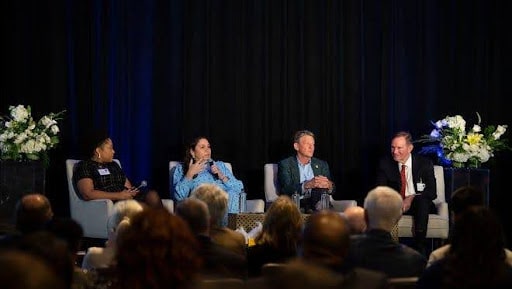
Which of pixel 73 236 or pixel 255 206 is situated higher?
pixel 73 236

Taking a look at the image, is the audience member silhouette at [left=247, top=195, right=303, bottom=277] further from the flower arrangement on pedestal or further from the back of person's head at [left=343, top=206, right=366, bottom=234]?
the flower arrangement on pedestal

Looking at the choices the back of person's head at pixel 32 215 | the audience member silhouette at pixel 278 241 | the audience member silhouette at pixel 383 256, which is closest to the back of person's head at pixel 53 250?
the back of person's head at pixel 32 215

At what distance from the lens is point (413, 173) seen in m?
8.29

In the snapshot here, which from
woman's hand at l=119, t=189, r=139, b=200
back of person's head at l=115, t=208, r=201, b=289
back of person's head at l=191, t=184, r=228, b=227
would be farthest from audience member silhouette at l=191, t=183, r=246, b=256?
woman's hand at l=119, t=189, r=139, b=200

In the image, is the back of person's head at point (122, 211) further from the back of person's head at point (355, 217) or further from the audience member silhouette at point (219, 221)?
the back of person's head at point (355, 217)

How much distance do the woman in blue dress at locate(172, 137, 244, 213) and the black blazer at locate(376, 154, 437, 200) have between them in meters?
1.34

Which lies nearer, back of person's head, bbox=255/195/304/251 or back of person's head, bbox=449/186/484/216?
back of person's head, bbox=255/195/304/251

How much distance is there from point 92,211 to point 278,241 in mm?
3636

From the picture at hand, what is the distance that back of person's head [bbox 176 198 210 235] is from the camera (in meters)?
3.85

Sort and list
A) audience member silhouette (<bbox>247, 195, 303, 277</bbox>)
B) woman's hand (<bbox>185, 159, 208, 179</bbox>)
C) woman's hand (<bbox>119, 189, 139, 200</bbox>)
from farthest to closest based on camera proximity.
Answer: woman's hand (<bbox>185, 159, 208, 179</bbox>) → woman's hand (<bbox>119, 189, 139, 200</bbox>) → audience member silhouette (<bbox>247, 195, 303, 277</bbox>)

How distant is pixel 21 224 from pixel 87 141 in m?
3.88

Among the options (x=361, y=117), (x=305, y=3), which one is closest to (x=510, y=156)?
(x=361, y=117)

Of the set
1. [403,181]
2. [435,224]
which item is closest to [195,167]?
[403,181]

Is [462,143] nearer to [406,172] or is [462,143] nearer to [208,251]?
[406,172]
